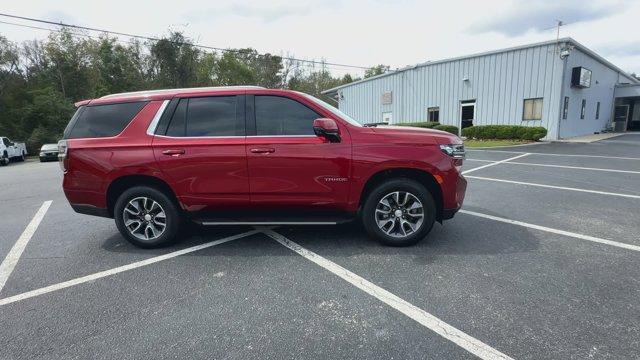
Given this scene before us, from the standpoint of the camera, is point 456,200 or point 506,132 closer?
point 456,200

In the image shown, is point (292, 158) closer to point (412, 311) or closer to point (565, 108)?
point (412, 311)

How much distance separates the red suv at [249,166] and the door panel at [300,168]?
0.04 ft

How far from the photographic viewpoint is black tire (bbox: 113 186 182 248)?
429 cm

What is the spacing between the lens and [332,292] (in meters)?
3.26

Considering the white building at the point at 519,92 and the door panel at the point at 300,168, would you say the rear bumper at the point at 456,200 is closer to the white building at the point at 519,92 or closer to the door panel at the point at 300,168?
the door panel at the point at 300,168

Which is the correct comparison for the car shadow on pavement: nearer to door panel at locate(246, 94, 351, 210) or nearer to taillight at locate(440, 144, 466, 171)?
door panel at locate(246, 94, 351, 210)

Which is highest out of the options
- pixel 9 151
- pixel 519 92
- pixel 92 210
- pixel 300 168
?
pixel 519 92

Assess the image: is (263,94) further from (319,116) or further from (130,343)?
(130,343)

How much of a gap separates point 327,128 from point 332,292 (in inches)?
66.6

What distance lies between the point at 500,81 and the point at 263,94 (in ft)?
66.9

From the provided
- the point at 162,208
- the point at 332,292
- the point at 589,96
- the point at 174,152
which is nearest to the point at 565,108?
the point at 589,96

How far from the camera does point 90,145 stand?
13.9 ft

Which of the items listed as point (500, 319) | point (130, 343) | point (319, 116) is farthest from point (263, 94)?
point (500, 319)

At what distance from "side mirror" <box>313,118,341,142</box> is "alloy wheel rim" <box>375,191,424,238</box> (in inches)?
36.3
